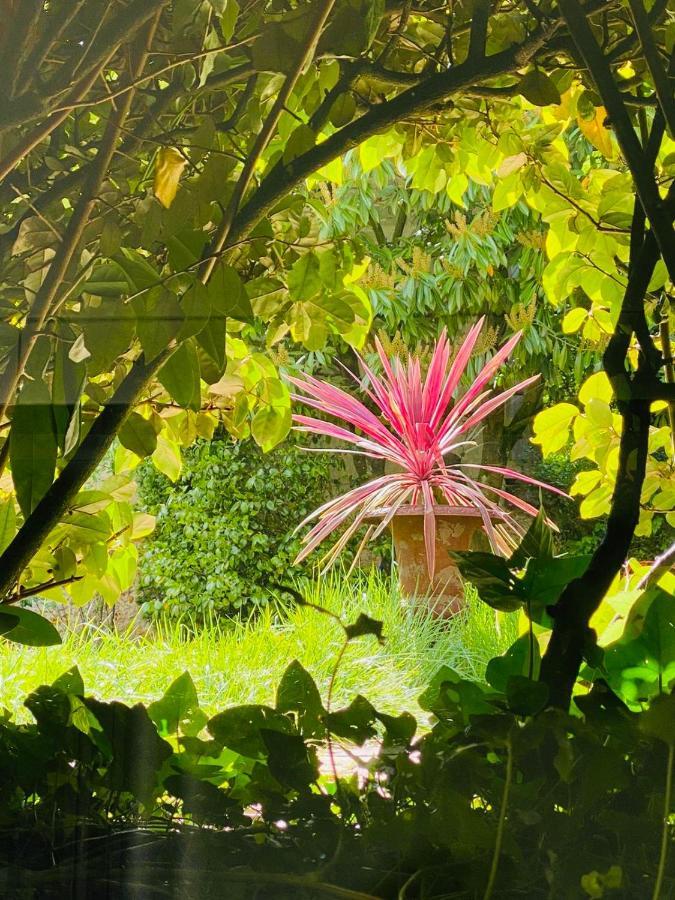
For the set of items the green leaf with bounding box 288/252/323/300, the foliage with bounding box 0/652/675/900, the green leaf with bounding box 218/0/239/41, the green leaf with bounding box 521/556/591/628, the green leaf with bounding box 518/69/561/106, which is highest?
the green leaf with bounding box 218/0/239/41

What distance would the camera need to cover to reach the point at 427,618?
1.91 feet

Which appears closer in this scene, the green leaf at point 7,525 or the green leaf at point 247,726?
the green leaf at point 247,726

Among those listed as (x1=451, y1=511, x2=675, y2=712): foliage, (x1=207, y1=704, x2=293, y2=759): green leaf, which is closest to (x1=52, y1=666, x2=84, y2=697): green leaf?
(x1=207, y1=704, x2=293, y2=759): green leaf

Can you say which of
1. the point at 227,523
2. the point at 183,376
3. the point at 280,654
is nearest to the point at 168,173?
the point at 183,376

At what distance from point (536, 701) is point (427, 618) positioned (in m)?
0.10

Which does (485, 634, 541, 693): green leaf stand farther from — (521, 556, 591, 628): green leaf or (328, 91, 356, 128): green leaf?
(328, 91, 356, 128): green leaf

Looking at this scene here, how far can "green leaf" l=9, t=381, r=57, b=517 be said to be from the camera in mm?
646

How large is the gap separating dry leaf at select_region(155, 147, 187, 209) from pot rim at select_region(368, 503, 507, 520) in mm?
288

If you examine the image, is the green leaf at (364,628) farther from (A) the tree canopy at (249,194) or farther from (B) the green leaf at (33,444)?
(B) the green leaf at (33,444)

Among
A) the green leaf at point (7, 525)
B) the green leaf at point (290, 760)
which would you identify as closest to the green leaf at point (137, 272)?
the green leaf at point (7, 525)

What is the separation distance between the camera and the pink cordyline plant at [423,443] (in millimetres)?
580

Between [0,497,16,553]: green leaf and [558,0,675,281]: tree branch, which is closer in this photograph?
[558,0,675,281]: tree branch

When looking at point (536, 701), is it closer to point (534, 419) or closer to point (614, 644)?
point (614, 644)

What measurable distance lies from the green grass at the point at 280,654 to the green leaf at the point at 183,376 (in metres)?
0.17
